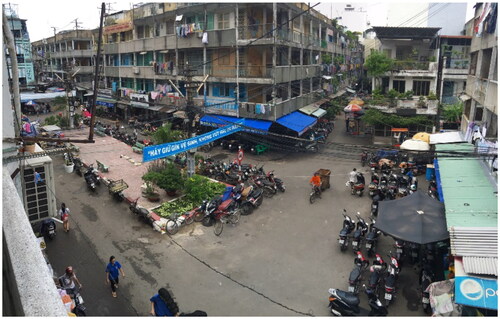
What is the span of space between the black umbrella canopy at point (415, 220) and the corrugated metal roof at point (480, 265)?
1.66 m

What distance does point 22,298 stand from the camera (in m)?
3.36

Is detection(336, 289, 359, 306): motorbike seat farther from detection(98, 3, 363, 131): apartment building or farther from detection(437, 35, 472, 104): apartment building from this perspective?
detection(437, 35, 472, 104): apartment building

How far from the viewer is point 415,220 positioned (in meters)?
11.1

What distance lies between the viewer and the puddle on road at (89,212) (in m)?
15.7

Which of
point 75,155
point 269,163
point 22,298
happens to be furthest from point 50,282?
point 75,155

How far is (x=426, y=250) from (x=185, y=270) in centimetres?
765

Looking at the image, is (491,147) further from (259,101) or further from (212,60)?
(212,60)

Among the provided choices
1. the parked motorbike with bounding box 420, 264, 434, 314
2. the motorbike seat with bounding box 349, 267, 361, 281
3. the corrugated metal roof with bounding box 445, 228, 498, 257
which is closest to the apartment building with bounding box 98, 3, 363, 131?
the motorbike seat with bounding box 349, 267, 361, 281

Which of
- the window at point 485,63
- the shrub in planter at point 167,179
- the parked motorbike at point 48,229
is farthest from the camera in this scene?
the window at point 485,63

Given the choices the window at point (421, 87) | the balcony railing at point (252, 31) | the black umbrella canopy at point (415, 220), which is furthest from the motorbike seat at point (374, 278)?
the window at point (421, 87)

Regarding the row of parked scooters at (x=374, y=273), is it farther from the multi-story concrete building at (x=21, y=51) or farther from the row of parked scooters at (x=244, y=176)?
the multi-story concrete building at (x=21, y=51)

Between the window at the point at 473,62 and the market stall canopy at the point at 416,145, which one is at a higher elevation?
the window at the point at 473,62

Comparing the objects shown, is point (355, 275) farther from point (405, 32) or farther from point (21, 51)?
point (21, 51)
